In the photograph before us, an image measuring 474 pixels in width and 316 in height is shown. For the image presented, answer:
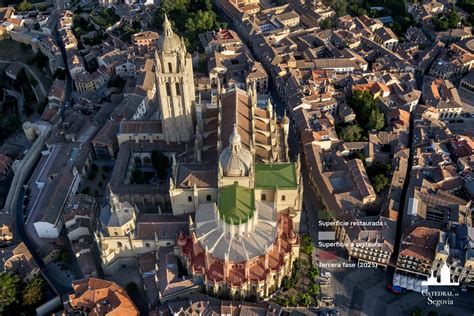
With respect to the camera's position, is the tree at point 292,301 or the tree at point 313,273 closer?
the tree at point 292,301

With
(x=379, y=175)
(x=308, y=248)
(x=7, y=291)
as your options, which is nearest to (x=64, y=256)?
(x=7, y=291)

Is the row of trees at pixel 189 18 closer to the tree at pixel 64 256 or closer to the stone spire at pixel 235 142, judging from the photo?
the stone spire at pixel 235 142

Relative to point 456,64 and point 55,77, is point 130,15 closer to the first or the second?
point 55,77

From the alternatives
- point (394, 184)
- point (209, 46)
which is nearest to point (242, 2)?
point (209, 46)

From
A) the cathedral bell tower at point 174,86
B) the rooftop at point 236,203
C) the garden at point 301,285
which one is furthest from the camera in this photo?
the cathedral bell tower at point 174,86

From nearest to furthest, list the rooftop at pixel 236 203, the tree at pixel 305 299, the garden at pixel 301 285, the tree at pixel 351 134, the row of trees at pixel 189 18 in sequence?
1. the rooftop at pixel 236 203
2. the tree at pixel 305 299
3. the garden at pixel 301 285
4. the tree at pixel 351 134
5. the row of trees at pixel 189 18

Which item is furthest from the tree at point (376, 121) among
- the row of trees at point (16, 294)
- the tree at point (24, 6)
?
the tree at point (24, 6)

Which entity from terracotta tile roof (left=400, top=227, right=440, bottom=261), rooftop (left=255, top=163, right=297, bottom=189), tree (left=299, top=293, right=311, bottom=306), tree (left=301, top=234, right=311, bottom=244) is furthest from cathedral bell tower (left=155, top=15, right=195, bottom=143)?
terracotta tile roof (left=400, top=227, right=440, bottom=261)
